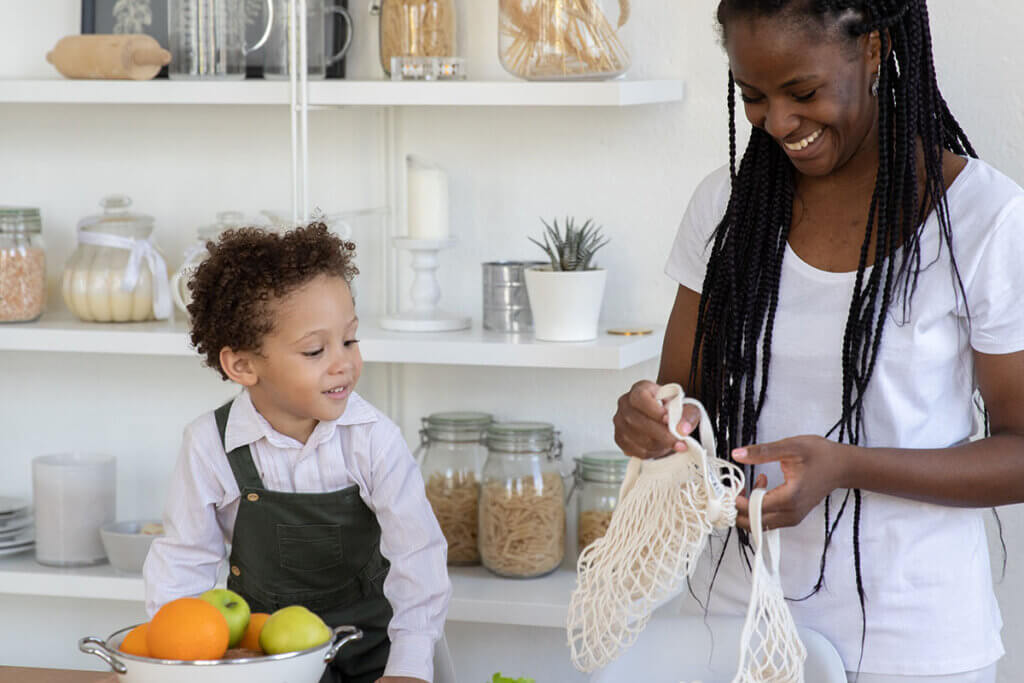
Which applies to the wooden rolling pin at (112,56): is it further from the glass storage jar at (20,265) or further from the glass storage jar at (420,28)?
Answer: the glass storage jar at (420,28)

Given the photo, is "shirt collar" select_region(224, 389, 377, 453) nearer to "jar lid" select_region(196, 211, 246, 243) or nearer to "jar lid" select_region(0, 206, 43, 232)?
"jar lid" select_region(196, 211, 246, 243)

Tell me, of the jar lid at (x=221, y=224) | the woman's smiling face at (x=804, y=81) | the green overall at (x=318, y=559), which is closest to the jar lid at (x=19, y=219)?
the jar lid at (x=221, y=224)

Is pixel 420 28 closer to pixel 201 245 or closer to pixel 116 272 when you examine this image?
pixel 201 245

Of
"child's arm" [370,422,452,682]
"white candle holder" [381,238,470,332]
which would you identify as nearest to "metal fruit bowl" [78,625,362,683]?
"child's arm" [370,422,452,682]

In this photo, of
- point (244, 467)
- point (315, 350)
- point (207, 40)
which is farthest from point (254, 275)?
point (207, 40)

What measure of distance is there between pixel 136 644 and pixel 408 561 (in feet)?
1.29

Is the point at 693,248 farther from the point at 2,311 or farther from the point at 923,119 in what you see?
the point at 2,311

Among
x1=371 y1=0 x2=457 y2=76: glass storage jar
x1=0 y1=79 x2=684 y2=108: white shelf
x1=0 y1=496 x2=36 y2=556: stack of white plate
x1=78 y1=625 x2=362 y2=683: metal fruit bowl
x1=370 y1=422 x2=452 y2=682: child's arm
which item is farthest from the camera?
x1=0 y1=496 x2=36 y2=556: stack of white plate

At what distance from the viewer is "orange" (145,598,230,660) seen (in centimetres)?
87

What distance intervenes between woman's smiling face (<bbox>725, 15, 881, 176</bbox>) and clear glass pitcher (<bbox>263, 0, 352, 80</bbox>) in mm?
810

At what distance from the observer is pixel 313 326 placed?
125cm

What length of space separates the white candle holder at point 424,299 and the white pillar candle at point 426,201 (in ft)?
0.04

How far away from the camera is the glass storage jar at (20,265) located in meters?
1.81

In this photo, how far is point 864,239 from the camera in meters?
1.10
